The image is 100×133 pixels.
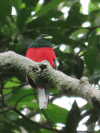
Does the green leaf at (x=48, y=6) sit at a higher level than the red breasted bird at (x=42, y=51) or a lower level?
higher

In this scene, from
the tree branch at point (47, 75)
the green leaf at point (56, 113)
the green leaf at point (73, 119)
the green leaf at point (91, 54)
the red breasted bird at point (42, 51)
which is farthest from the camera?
the green leaf at point (56, 113)

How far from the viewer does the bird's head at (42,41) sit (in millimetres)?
3281

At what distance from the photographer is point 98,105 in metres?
1.38

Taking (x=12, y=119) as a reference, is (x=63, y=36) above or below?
above

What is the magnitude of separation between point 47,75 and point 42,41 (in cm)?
172

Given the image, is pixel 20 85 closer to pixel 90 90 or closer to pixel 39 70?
pixel 39 70

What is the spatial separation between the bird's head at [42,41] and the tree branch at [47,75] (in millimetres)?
1415

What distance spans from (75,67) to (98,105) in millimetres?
2066

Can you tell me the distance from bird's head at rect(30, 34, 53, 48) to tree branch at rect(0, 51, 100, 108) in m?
1.42

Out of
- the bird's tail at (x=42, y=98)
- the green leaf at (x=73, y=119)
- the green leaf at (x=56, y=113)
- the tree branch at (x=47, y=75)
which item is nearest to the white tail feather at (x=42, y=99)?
the bird's tail at (x=42, y=98)

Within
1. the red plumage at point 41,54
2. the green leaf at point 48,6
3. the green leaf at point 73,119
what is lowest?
the green leaf at point 73,119

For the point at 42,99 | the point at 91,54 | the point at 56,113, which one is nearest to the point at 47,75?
the point at 42,99

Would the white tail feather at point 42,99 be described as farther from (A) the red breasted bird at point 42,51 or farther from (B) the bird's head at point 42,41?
(B) the bird's head at point 42,41

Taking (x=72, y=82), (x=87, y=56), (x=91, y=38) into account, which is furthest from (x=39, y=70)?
(x=91, y=38)
